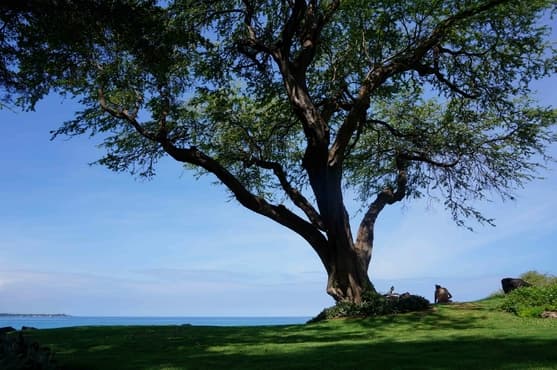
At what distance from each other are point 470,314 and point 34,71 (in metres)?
18.7

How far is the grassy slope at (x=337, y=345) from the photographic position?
1013 centimetres

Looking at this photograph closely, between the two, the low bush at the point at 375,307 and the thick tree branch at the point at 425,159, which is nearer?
the low bush at the point at 375,307

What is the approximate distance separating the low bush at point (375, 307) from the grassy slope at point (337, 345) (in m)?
0.84

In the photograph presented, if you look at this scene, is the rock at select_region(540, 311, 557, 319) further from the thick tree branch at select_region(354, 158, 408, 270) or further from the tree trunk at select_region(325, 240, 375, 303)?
the thick tree branch at select_region(354, 158, 408, 270)

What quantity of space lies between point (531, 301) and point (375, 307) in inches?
235

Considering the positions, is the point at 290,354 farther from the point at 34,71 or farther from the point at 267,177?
the point at 267,177

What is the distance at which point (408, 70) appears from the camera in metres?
23.9

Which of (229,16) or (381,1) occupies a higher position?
(229,16)

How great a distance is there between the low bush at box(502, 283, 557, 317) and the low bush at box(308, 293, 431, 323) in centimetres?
335

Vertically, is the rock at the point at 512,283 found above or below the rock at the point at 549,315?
above

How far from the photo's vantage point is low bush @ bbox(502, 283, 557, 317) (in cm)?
1850

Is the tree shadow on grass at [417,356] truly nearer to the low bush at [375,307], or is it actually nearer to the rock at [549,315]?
the rock at [549,315]

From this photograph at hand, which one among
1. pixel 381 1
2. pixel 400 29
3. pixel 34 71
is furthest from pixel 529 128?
pixel 34 71

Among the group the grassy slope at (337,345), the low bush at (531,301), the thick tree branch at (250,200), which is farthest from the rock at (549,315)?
the thick tree branch at (250,200)
